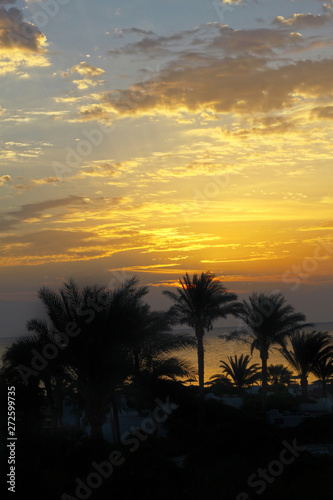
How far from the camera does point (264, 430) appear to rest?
20328mm

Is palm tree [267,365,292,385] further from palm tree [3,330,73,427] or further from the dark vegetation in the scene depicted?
palm tree [3,330,73,427]

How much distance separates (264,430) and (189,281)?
1482 cm

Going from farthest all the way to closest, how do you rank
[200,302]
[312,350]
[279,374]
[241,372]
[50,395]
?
[279,374] < [241,372] < [312,350] < [200,302] < [50,395]

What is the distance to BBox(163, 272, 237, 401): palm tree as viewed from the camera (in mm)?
34094

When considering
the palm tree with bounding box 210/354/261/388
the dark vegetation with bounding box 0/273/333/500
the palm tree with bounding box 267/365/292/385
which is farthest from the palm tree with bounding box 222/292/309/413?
the palm tree with bounding box 267/365/292/385

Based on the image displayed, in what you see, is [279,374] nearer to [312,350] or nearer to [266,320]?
[312,350]

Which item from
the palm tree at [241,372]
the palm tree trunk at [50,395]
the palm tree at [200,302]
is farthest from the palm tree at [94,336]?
the palm tree at [241,372]

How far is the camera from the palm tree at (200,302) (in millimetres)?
34094

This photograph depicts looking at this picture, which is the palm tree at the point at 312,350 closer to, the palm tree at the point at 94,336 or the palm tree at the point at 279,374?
the palm tree at the point at 94,336

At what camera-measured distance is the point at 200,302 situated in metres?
34.2

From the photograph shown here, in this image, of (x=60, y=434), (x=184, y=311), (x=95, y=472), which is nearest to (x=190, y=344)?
(x=184, y=311)

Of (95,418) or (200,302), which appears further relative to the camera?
(200,302)

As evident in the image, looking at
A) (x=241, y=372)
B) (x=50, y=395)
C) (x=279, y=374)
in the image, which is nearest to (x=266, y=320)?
(x=50, y=395)

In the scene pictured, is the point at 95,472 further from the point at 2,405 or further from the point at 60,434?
the point at 2,405
